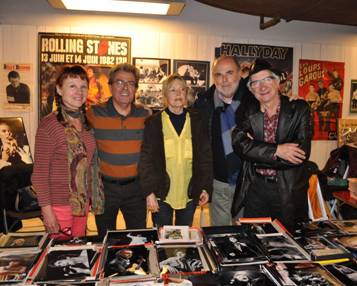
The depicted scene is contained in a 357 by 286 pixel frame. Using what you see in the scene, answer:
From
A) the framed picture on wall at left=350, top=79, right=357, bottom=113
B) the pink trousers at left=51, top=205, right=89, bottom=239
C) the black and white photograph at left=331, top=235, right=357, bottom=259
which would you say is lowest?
the pink trousers at left=51, top=205, right=89, bottom=239

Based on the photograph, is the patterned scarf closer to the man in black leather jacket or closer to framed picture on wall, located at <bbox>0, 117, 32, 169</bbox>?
the man in black leather jacket

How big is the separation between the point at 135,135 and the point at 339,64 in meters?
3.48

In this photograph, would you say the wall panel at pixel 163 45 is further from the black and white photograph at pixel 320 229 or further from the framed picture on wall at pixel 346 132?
the black and white photograph at pixel 320 229

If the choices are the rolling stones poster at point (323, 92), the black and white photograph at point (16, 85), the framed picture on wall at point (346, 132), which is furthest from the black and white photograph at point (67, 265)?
the framed picture on wall at point (346, 132)

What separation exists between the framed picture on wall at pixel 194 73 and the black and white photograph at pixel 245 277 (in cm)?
295

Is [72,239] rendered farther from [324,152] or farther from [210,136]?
[324,152]

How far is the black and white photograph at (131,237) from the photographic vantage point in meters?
1.50

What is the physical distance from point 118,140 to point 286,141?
1.03 m

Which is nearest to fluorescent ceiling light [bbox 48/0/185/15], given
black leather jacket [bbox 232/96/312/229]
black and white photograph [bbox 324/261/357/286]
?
black leather jacket [bbox 232/96/312/229]

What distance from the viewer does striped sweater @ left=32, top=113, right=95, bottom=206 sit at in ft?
5.93

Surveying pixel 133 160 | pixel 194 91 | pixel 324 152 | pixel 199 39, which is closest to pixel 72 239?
pixel 133 160

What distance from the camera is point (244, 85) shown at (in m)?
2.39

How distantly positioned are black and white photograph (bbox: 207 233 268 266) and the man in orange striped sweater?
0.80 meters

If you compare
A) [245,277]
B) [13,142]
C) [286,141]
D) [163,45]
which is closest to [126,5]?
[163,45]
